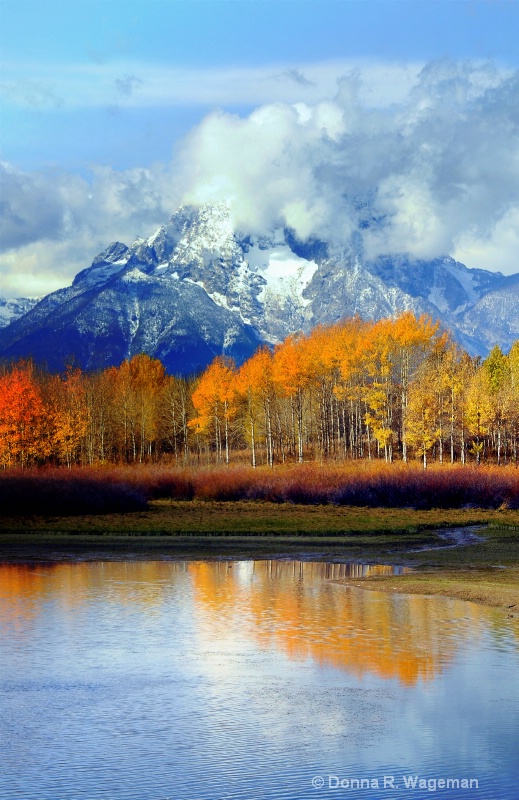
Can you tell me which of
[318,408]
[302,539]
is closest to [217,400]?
[318,408]

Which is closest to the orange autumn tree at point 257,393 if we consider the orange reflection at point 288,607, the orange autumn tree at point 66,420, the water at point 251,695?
the orange autumn tree at point 66,420

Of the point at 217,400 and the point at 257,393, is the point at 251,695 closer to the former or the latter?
the point at 257,393

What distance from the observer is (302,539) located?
44438 mm

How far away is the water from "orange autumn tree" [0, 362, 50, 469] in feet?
269

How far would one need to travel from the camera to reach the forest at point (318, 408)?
10219 cm

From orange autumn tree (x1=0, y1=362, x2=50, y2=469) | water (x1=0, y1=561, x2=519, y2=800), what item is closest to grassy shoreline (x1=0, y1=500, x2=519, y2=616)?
water (x1=0, y1=561, x2=519, y2=800)

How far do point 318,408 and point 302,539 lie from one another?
264 feet

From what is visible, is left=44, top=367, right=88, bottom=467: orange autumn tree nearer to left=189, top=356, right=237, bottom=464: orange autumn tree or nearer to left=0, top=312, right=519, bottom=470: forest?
left=0, top=312, right=519, bottom=470: forest

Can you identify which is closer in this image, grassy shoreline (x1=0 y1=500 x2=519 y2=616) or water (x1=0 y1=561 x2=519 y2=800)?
water (x1=0 y1=561 x2=519 y2=800)

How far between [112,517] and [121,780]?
42.2m

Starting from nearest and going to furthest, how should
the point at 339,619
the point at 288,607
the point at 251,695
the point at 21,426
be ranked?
1. the point at 251,695
2. the point at 339,619
3. the point at 288,607
4. the point at 21,426

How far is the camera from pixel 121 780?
12398 millimetres

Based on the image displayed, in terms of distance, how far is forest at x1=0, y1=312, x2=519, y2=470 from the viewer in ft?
335

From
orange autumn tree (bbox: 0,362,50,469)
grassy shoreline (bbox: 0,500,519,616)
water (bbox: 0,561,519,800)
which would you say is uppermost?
orange autumn tree (bbox: 0,362,50,469)
